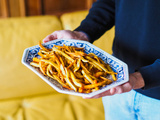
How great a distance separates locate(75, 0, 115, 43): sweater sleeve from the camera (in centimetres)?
96

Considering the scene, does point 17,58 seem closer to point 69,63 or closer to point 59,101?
point 59,101

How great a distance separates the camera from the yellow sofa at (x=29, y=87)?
53.2 inches

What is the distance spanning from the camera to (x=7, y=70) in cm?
143

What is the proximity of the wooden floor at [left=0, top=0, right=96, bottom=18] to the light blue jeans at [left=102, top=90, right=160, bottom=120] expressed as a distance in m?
1.64

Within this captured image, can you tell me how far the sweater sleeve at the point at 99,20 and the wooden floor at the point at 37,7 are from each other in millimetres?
1439

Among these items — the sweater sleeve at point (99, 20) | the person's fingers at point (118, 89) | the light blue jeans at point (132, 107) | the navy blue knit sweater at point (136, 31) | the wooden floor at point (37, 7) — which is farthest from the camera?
the wooden floor at point (37, 7)

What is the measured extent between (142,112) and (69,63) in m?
0.38

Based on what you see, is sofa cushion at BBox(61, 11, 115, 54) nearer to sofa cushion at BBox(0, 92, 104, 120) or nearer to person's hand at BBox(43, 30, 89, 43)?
sofa cushion at BBox(0, 92, 104, 120)

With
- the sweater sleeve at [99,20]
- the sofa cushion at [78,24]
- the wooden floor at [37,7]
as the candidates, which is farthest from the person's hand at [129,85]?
the wooden floor at [37,7]

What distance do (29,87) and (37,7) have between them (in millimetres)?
1170

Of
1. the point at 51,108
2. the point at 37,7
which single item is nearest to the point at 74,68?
the point at 51,108

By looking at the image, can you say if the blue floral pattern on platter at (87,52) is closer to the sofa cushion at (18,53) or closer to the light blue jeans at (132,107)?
the light blue jeans at (132,107)

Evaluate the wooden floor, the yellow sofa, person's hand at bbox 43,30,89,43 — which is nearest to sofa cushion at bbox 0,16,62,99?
the yellow sofa

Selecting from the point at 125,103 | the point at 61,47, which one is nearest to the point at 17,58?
the point at 61,47
